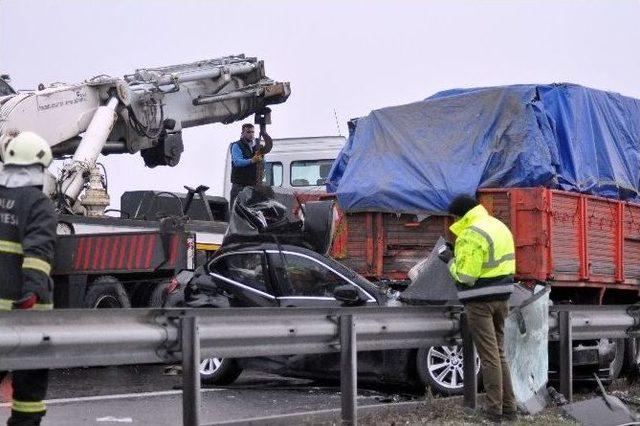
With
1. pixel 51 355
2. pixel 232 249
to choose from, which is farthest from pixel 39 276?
pixel 232 249

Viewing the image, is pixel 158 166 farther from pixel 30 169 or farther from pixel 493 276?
pixel 30 169

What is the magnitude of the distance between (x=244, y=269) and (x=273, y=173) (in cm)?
1048

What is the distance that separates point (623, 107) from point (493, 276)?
6853 millimetres

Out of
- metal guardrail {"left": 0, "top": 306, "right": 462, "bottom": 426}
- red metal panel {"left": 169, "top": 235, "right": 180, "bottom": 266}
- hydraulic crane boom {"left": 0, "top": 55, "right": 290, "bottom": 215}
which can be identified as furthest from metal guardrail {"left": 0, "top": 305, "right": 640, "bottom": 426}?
hydraulic crane boom {"left": 0, "top": 55, "right": 290, "bottom": 215}

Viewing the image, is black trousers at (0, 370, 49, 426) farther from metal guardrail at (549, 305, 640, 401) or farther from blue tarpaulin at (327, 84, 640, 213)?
blue tarpaulin at (327, 84, 640, 213)

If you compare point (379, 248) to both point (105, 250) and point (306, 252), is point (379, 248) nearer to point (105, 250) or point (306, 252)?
point (306, 252)

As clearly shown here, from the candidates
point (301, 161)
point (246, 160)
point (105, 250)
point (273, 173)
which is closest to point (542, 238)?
point (105, 250)

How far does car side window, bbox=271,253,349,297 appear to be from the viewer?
12.3m

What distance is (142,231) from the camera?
14.8m

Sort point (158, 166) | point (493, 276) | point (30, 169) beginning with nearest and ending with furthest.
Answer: point (30, 169), point (493, 276), point (158, 166)

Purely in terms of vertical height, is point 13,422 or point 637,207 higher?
point 637,207

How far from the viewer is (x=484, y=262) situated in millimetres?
10023

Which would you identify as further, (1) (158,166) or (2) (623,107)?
(1) (158,166)

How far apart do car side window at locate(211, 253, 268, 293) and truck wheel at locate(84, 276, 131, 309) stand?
2.33 metres
